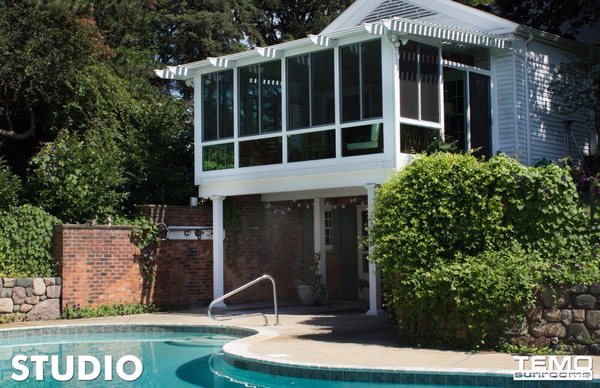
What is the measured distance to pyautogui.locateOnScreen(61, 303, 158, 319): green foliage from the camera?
15.2 m

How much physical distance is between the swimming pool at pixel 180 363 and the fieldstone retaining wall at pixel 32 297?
1594 mm

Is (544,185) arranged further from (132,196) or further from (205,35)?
(205,35)

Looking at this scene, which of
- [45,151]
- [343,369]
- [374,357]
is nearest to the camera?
[343,369]

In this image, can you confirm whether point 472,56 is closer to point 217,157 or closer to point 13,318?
point 217,157

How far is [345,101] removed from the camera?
1435 cm

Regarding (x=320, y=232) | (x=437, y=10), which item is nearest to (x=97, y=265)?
(x=320, y=232)

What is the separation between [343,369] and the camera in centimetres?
824

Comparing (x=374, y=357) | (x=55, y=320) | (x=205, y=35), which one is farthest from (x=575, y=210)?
(x=205, y=35)

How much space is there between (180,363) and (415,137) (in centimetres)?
606

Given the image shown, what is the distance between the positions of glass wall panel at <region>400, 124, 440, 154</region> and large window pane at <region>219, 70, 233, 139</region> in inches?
163

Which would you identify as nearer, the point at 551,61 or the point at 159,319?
the point at 159,319

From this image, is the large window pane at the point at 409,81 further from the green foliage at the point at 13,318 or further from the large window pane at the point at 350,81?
the green foliage at the point at 13,318

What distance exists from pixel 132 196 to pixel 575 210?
1127 cm

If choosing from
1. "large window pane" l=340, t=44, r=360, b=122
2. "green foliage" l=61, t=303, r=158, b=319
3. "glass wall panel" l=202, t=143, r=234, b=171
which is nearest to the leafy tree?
"glass wall panel" l=202, t=143, r=234, b=171
